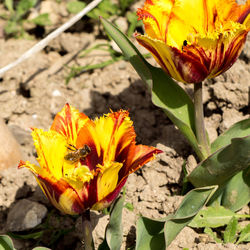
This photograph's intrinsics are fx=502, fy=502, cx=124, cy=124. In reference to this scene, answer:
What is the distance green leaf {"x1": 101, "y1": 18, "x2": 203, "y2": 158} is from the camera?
2.30 metres

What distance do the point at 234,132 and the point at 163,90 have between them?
0.40 metres

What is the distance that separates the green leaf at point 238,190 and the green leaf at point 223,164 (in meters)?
0.10

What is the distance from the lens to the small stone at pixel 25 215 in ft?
8.23

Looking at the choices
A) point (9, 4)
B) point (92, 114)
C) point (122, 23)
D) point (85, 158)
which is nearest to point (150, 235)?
point (85, 158)

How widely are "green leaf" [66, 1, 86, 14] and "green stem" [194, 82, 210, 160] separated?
181 cm

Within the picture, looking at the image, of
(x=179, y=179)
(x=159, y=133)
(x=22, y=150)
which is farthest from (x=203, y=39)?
(x=22, y=150)

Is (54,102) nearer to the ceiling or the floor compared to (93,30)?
nearer to the floor

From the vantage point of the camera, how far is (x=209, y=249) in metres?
2.17

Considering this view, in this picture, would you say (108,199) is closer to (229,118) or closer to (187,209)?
(187,209)

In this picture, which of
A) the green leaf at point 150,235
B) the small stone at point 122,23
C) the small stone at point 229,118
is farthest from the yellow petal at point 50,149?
the small stone at point 122,23

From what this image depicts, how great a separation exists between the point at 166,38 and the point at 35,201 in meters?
1.11

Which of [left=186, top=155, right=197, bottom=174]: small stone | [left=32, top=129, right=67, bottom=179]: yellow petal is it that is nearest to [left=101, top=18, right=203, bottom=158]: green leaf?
[left=186, top=155, right=197, bottom=174]: small stone

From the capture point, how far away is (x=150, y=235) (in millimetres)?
1993

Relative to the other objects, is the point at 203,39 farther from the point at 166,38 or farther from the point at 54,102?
the point at 54,102
